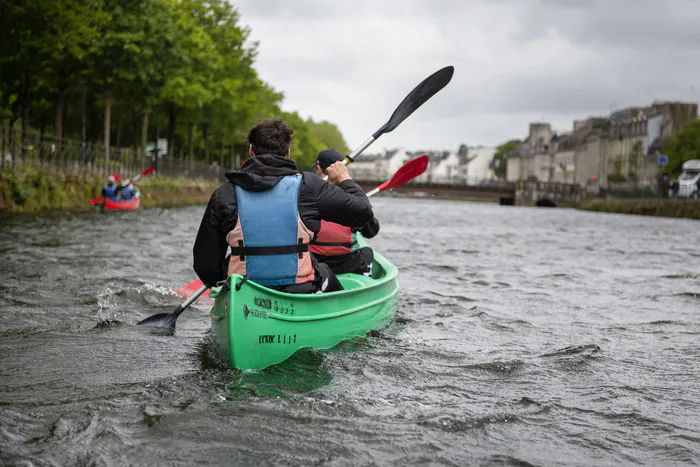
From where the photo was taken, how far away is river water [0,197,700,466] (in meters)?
4.53

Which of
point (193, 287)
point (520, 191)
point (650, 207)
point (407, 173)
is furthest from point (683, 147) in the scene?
point (193, 287)

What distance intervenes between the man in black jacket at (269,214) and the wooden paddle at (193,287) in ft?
2.46

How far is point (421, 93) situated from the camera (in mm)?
9680

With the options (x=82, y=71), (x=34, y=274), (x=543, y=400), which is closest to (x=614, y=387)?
(x=543, y=400)

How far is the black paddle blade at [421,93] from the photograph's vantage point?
30.9 feet

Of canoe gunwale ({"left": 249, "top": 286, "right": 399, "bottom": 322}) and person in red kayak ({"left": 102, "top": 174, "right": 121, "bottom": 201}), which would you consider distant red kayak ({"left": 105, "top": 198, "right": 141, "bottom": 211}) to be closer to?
person in red kayak ({"left": 102, "top": 174, "right": 121, "bottom": 201})

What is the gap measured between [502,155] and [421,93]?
15743cm

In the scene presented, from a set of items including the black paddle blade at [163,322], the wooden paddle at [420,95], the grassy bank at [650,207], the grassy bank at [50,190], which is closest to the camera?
the black paddle blade at [163,322]

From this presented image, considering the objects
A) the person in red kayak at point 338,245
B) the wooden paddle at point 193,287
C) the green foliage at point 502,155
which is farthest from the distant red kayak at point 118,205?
the green foliage at point 502,155

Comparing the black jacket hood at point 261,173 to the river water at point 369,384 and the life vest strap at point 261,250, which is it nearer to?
the life vest strap at point 261,250

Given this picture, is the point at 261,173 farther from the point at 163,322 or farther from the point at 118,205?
the point at 118,205

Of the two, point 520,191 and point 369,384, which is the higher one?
point 520,191

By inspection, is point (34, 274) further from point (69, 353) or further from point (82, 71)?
point (82, 71)

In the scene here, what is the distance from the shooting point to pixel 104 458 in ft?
13.8
